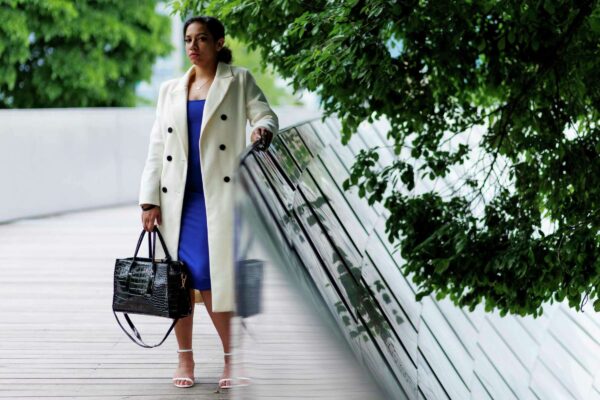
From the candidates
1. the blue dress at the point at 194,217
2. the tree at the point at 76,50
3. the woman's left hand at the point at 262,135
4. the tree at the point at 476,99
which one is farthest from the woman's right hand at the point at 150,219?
→ the tree at the point at 76,50

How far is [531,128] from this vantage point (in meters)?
5.61

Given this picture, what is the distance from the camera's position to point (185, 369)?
16.5 feet

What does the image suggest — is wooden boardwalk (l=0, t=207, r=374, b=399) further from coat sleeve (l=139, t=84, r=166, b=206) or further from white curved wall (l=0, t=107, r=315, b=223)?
coat sleeve (l=139, t=84, r=166, b=206)

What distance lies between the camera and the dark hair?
4.74 metres

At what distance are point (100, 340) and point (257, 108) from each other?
202 centimetres

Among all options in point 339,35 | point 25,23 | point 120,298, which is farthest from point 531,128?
point 25,23

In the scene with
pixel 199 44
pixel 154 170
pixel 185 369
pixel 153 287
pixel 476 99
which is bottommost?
pixel 185 369

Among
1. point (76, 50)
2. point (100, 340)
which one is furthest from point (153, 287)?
point (76, 50)

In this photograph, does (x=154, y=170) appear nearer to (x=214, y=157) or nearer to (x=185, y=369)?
(x=214, y=157)

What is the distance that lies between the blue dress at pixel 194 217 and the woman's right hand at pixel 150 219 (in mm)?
118

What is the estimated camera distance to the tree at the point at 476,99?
481cm

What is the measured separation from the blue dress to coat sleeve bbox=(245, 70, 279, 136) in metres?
0.21

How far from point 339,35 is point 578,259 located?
1.47 m

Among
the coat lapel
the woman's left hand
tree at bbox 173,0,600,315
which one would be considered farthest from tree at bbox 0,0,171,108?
the woman's left hand
